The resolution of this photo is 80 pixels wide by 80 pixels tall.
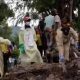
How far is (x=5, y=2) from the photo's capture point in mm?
26891

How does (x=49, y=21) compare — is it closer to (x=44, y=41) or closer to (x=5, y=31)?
(x=44, y=41)

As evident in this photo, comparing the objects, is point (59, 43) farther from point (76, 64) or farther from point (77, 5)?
point (77, 5)

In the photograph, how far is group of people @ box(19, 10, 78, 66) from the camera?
12328 millimetres

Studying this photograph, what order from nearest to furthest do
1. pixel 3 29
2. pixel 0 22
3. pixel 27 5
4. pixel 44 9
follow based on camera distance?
pixel 44 9
pixel 27 5
pixel 0 22
pixel 3 29

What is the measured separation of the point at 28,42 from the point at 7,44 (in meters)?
1.21

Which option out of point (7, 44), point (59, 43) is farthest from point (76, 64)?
point (7, 44)

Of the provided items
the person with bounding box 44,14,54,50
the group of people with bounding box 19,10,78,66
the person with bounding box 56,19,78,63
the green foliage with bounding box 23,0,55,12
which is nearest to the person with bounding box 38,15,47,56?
the group of people with bounding box 19,10,78,66

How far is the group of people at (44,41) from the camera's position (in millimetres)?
12328

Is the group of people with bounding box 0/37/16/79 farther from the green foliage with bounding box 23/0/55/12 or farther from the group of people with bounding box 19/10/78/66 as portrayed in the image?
the green foliage with bounding box 23/0/55/12

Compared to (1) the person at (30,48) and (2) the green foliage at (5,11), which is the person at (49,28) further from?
(2) the green foliage at (5,11)

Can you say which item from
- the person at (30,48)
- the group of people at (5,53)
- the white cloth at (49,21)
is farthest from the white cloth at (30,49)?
the white cloth at (49,21)

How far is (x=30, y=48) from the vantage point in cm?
1265

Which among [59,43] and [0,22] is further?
[0,22]

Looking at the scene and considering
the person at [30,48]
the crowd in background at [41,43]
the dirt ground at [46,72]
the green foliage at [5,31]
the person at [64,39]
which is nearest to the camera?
the dirt ground at [46,72]
